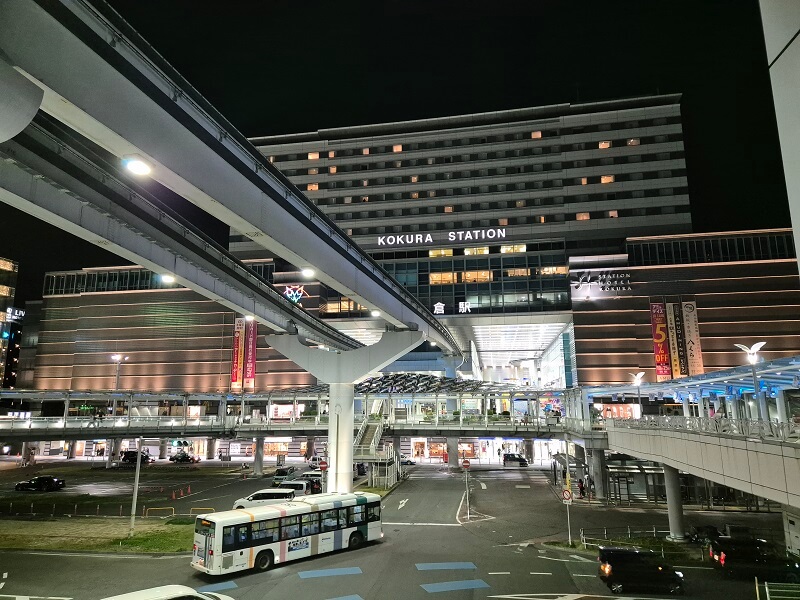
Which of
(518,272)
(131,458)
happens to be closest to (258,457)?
(131,458)

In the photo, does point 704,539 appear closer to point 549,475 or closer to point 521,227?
point 549,475

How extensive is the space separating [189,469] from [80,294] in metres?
39.3

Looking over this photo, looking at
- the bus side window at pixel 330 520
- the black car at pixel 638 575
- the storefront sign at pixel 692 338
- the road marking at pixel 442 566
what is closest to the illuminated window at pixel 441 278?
the storefront sign at pixel 692 338

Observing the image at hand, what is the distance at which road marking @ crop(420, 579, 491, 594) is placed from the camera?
60.6 ft

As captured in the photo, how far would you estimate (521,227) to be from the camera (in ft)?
254

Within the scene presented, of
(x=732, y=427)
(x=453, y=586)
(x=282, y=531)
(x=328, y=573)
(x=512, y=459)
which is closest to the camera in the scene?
(x=453, y=586)

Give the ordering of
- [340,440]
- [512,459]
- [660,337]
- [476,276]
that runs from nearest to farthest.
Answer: [340,440] < [512,459] < [660,337] < [476,276]

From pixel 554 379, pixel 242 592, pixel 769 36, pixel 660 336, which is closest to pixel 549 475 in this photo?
pixel 660 336

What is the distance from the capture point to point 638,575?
61.1 feet

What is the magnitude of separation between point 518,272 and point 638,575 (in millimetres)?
56098

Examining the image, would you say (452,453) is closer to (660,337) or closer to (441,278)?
(441,278)

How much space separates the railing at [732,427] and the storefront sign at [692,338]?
3866 cm

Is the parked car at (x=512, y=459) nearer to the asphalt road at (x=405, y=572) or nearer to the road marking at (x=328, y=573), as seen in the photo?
the asphalt road at (x=405, y=572)

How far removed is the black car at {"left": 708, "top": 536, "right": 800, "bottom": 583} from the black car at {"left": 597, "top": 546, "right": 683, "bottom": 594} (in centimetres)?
408
